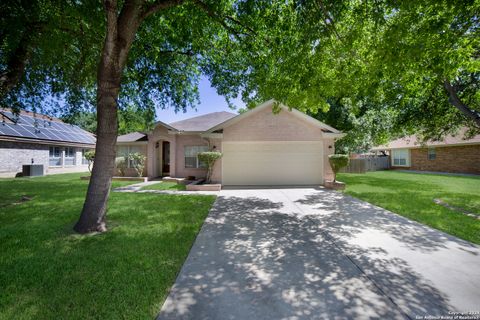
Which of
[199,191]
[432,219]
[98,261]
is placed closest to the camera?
[98,261]

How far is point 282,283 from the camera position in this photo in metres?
3.10

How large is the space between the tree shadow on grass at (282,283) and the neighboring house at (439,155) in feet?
60.3

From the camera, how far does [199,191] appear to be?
36.1 feet

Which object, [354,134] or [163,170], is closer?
[163,170]

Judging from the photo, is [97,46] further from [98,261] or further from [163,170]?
[163,170]

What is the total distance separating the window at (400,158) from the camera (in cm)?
2503

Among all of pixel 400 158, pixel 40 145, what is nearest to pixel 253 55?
pixel 40 145

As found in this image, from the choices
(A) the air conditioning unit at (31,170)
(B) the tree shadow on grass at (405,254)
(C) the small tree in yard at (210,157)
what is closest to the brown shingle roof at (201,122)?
(C) the small tree in yard at (210,157)

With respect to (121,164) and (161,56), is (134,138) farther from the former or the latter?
(161,56)

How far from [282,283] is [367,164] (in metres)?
26.9

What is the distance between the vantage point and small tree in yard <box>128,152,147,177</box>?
587 inches

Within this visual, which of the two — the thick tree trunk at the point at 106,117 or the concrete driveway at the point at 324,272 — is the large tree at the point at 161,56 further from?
the concrete driveway at the point at 324,272

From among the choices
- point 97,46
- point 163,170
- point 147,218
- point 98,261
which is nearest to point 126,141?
point 163,170

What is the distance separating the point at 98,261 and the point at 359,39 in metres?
8.70
